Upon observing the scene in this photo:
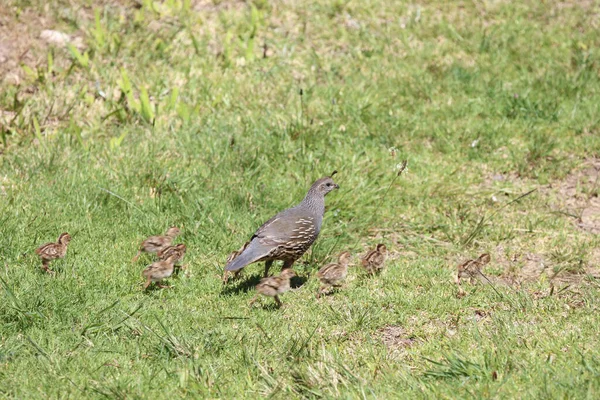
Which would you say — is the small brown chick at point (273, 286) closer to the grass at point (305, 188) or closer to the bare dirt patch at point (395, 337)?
the grass at point (305, 188)

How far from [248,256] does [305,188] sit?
6.71ft

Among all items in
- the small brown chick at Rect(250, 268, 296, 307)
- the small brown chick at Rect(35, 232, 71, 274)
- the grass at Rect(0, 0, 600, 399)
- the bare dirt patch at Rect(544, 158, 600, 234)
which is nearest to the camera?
the grass at Rect(0, 0, 600, 399)

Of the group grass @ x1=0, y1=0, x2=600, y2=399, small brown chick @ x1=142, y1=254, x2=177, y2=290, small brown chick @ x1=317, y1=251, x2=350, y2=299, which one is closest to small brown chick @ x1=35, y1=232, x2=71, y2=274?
grass @ x1=0, y1=0, x2=600, y2=399

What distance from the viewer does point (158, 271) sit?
23.4 ft

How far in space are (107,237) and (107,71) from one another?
3574 millimetres

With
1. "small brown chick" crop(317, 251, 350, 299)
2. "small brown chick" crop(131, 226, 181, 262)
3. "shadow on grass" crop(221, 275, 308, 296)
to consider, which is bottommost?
"shadow on grass" crop(221, 275, 308, 296)

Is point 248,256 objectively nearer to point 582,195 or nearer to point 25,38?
point 582,195

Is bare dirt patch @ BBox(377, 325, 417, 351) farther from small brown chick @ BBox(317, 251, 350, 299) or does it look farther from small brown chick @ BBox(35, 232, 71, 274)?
small brown chick @ BBox(35, 232, 71, 274)

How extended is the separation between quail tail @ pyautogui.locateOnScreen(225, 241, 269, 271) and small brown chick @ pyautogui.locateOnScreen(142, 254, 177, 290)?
0.48 meters

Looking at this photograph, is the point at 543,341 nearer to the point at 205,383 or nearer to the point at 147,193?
the point at 205,383

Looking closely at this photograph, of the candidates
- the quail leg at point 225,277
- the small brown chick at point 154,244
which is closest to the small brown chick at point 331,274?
the quail leg at point 225,277

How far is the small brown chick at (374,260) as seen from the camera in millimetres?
7766

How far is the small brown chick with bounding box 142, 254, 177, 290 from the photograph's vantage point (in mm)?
7116

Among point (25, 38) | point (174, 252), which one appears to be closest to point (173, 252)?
point (174, 252)
